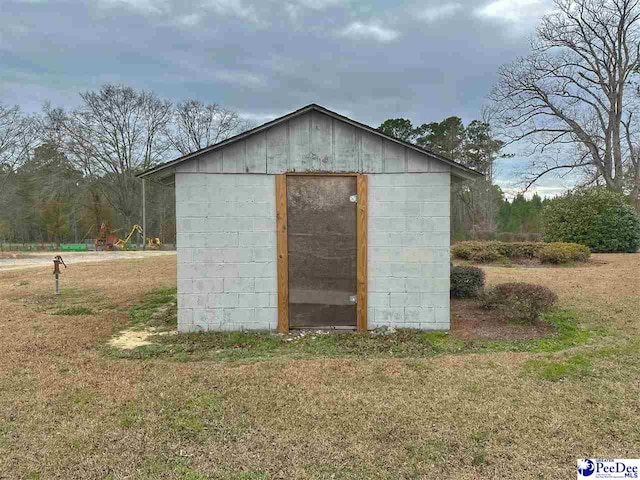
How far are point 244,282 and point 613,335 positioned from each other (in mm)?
5191

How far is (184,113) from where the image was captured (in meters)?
35.9

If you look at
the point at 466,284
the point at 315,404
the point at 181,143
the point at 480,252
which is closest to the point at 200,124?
the point at 181,143

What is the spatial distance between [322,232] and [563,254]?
1226 cm

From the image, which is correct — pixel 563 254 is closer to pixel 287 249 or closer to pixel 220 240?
pixel 287 249

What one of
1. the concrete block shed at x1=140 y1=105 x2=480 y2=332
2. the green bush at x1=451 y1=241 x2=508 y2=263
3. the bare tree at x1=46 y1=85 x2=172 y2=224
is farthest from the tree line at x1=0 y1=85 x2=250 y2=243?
the concrete block shed at x1=140 y1=105 x2=480 y2=332

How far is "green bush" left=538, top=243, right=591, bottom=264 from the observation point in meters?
14.7

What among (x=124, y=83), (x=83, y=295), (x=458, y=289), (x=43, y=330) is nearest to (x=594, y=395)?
(x=458, y=289)

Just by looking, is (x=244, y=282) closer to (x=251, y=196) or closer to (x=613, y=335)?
(x=251, y=196)

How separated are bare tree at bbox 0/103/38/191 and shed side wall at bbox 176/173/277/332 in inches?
1093

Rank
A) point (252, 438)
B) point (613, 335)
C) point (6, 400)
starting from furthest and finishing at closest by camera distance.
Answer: point (613, 335) < point (6, 400) < point (252, 438)

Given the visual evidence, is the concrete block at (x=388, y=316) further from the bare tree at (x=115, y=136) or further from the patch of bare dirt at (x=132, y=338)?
the bare tree at (x=115, y=136)

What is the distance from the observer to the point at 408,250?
5.89 metres

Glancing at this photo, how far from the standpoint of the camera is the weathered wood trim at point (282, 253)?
582 cm

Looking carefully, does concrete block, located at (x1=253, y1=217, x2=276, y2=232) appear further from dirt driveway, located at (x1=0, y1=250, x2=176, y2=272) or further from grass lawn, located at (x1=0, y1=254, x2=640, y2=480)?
dirt driveway, located at (x1=0, y1=250, x2=176, y2=272)
